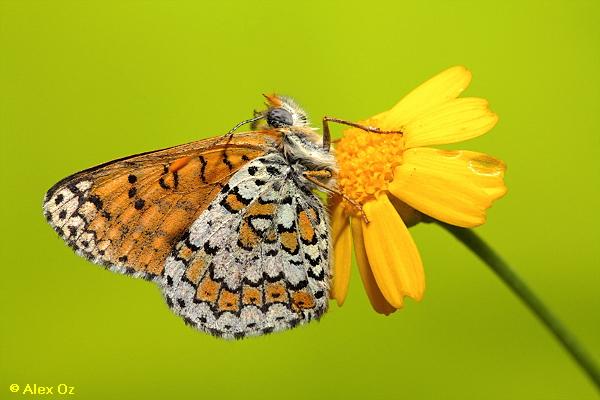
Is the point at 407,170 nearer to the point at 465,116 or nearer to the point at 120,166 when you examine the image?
the point at 465,116

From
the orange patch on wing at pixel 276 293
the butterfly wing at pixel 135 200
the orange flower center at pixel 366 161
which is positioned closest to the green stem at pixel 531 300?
the orange flower center at pixel 366 161

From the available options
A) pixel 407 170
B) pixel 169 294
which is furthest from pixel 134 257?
pixel 407 170

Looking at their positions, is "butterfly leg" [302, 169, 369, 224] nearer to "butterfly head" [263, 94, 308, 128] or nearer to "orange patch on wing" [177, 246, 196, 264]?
"butterfly head" [263, 94, 308, 128]

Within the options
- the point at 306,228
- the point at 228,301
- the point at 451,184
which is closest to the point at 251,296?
the point at 228,301

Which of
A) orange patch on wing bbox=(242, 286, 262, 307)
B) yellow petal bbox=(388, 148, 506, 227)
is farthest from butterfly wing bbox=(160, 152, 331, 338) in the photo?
yellow petal bbox=(388, 148, 506, 227)

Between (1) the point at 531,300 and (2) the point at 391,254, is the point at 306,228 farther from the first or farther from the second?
(1) the point at 531,300

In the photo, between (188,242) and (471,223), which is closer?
(471,223)

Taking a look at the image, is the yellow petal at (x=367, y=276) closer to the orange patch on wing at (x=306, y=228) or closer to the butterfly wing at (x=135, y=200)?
the orange patch on wing at (x=306, y=228)

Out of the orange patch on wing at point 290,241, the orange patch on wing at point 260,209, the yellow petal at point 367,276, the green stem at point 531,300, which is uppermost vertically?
the orange patch on wing at point 260,209
